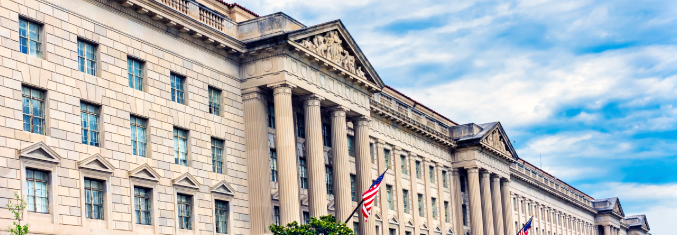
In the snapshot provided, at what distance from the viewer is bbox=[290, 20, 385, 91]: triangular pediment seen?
46.6 meters

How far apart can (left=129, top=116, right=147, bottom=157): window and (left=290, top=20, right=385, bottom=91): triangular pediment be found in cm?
986

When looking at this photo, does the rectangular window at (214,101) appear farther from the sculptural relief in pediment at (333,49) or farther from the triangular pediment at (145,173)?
the triangular pediment at (145,173)

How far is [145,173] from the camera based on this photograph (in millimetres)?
37594

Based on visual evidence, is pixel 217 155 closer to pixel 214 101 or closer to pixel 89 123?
pixel 214 101

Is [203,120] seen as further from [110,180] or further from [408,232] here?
[408,232]

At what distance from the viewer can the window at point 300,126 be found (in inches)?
1977

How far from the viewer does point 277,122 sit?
4500 centimetres

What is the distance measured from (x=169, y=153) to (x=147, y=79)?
11.0 ft

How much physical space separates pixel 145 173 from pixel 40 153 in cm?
592

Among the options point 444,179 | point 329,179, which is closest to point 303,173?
point 329,179

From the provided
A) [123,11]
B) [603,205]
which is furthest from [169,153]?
[603,205]

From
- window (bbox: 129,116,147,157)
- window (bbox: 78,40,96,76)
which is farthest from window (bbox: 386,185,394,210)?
window (bbox: 78,40,96,76)


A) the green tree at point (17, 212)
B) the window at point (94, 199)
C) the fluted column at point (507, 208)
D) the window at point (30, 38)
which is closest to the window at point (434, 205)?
the fluted column at point (507, 208)

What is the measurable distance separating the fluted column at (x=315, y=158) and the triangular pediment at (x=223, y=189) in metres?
4.81
